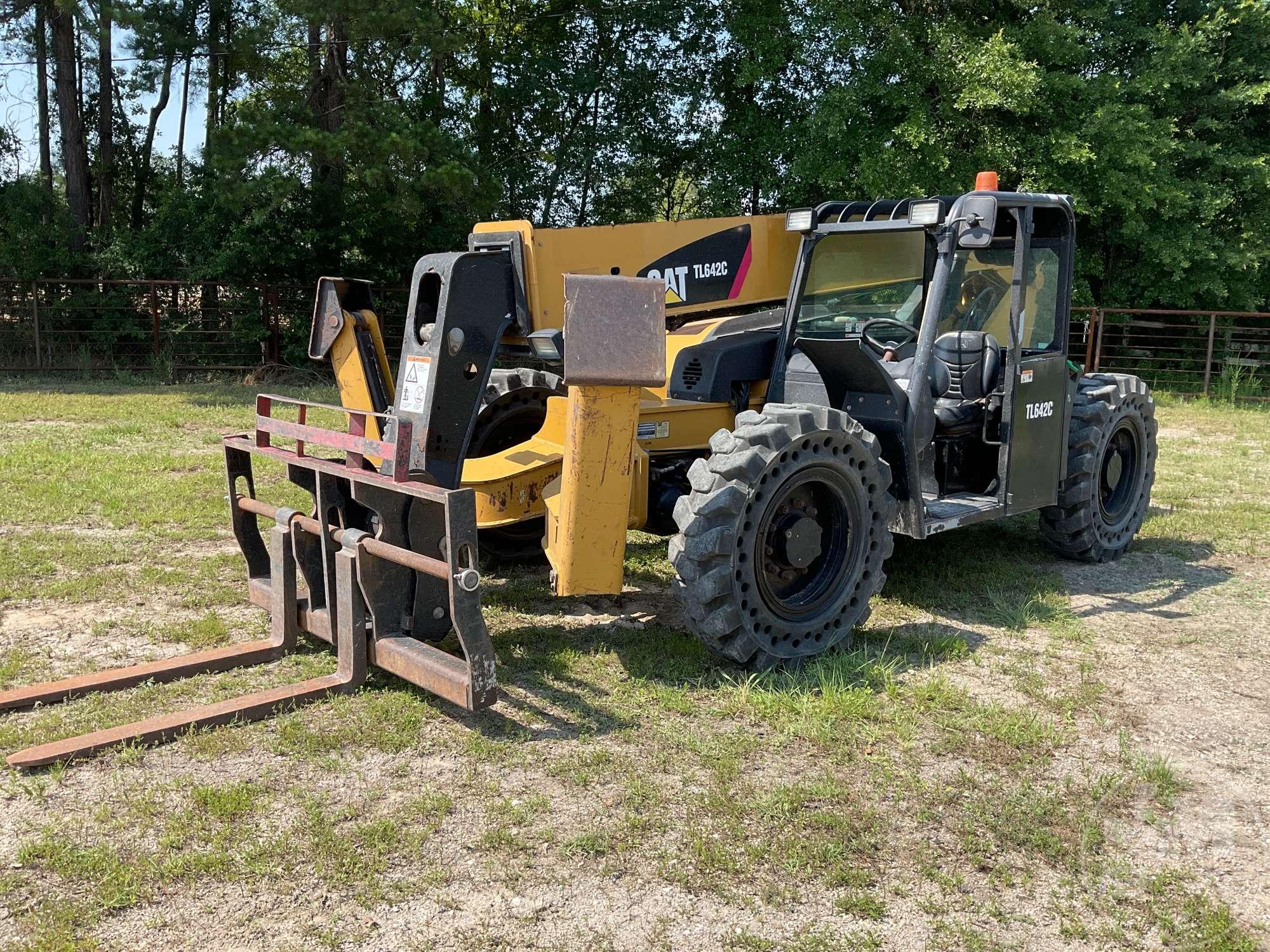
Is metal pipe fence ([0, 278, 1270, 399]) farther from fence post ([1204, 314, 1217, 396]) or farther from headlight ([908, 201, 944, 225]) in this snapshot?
headlight ([908, 201, 944, 225])

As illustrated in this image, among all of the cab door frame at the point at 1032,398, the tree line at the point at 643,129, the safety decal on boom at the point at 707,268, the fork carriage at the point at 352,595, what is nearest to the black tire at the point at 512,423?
the safety decal on boom at the point at 707,268

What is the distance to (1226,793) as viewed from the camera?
13.6ft

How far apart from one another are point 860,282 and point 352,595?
139 inches

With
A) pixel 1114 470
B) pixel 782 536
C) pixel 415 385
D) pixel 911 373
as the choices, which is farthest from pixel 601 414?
pixel 1114 470

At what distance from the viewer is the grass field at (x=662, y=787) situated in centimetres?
323

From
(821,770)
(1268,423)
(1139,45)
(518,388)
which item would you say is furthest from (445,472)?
(1139,45)

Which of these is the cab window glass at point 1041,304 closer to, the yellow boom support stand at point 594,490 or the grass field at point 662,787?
the grass field at point 662,787

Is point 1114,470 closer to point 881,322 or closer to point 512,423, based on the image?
point 881,322

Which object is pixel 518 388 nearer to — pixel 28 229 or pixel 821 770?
pixel 821 770

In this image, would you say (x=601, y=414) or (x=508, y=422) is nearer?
(x=601, y=414)

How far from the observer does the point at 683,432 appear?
5.99 metres

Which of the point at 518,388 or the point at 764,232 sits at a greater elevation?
the point at 764,232

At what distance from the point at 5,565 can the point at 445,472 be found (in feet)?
11.1

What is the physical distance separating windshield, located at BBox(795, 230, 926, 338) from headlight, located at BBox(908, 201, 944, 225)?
0.20m
